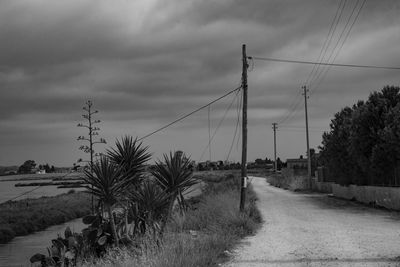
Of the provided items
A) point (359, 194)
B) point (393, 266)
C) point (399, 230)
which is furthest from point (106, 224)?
point (359, 194)

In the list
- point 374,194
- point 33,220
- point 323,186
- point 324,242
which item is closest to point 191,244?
point 324,242

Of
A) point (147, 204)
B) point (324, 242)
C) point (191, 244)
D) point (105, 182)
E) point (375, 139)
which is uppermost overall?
point (375, 139)

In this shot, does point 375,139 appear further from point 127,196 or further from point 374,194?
point 127,196

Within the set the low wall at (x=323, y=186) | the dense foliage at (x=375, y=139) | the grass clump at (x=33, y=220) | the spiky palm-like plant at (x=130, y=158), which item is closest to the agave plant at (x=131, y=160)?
the spiky palm-like plant at (x=130, y=158)

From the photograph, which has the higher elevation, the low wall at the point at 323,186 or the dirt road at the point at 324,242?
the low wall at the point at 323,186

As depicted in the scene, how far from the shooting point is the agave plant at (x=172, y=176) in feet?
47.1

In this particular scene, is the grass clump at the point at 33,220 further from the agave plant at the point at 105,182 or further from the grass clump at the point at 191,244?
the agave plant at the point at 105,182

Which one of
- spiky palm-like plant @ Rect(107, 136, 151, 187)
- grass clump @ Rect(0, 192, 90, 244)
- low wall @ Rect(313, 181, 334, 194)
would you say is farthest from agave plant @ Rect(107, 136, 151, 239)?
low wall @ Rect(313, 181, 334, 194)

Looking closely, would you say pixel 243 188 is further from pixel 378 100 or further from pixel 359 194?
pixel 359 194

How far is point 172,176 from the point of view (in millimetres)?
14469

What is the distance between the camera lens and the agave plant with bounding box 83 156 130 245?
486 inches

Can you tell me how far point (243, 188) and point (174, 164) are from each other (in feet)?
22.9

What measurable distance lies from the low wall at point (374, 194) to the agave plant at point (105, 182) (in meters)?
15.4

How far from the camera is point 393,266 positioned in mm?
10289
